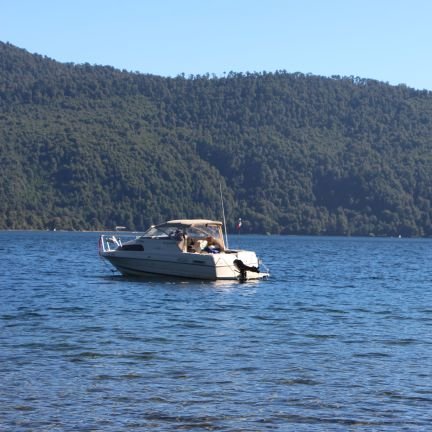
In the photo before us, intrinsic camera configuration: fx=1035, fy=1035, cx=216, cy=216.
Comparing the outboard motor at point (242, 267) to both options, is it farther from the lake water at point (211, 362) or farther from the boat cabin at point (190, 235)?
the lake water at point (211, 362)

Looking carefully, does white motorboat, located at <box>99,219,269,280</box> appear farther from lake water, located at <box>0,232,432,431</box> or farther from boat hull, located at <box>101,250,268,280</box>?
lake water, located at <box>0,232,432,431</box>

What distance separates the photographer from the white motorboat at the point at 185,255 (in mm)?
46469

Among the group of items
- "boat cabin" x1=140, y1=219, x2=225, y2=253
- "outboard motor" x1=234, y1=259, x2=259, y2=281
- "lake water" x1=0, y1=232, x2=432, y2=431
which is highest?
"boat cabin" x1=140, y1=219, x2=225, y2=253

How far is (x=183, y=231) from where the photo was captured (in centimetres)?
4722

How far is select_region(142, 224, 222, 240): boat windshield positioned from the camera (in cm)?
4738

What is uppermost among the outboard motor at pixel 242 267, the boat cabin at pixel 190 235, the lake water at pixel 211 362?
the boat cabin at pixel 190 235

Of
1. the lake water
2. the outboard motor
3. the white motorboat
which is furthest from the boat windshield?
the lake water

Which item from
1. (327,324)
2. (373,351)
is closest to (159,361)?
(373,351)

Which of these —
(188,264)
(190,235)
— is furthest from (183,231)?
(188,264)

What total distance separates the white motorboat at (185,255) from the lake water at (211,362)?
375 cm

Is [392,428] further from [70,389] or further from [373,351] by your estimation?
[373,351]

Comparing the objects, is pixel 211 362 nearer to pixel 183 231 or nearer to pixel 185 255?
pixel 185 255

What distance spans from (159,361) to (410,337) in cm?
852

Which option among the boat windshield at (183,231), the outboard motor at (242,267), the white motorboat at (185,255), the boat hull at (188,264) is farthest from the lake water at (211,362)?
the boat windshield at (183,231)
